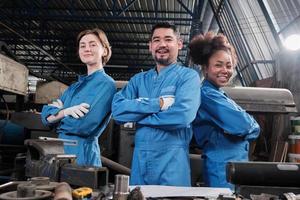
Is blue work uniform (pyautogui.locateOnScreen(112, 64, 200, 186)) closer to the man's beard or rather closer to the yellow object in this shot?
the man's beard

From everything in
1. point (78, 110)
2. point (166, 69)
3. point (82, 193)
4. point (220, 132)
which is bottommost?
point (82, 193)

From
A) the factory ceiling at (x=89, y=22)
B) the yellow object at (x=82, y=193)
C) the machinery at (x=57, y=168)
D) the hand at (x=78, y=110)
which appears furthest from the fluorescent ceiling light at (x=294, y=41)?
the yellow object at (x=82, y=193)

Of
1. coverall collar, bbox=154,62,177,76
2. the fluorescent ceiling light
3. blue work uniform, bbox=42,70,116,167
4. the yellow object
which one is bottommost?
the yellow object

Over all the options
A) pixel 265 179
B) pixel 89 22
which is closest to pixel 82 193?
pixel 265 179

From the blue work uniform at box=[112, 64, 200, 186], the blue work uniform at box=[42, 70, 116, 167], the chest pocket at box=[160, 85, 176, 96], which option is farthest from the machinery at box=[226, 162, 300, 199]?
the blue work uniform at box=[42, 70, 116, 167]

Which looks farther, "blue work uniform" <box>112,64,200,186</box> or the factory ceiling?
the factory ceiling

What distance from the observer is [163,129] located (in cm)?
→ 154

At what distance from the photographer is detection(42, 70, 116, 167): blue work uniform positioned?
5.61 ft

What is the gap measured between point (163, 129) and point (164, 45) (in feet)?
1.42

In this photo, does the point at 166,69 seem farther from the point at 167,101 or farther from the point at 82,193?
the point at 82,193

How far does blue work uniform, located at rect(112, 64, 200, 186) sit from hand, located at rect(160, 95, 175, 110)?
0.02m

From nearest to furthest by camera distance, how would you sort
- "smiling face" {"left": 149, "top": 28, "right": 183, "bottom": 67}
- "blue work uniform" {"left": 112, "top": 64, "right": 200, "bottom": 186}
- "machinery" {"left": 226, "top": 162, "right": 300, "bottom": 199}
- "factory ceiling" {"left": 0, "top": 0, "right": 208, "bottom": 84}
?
"machinery" {"left": 226, "top": 162, "right": 300, "bottom": 199}
"blue work uniform" {"left": 112, "top": 64, "right": 200, "bottom": 186}
"smiling face" {"left": 149, "top": 28, "right": 183, "bottom": 67}
"factory ceiling" {"left": 0, "top": 0, "right": 208, "bottom": 84}

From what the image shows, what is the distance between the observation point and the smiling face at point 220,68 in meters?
1.74

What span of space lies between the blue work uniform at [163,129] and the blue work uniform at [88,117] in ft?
0.49
